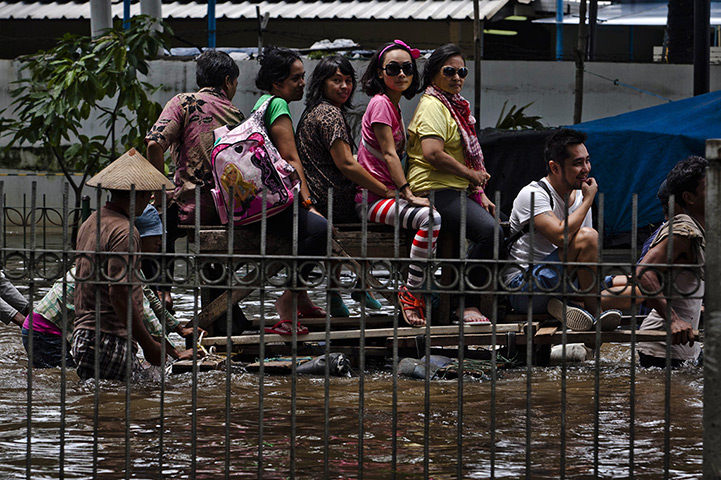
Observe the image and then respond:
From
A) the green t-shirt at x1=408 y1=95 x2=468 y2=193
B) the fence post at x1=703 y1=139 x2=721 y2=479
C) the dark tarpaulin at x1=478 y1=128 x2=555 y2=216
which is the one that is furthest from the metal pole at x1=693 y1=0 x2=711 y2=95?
the fence post at x1=703 y1=139 x2=721 y2=479

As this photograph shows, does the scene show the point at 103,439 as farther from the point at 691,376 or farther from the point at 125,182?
the point at 691,376

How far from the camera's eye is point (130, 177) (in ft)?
19.8

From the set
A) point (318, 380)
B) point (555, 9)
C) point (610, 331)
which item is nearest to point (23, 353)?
point (318, 380)

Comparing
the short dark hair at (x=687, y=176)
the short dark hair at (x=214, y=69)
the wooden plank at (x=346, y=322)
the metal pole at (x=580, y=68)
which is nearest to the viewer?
the short dark hair at (x=687, y=176)

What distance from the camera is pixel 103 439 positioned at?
5.39 m

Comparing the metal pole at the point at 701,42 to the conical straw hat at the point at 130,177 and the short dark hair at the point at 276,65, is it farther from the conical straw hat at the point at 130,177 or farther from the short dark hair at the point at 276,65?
the conical straw hat at the point at 130,177

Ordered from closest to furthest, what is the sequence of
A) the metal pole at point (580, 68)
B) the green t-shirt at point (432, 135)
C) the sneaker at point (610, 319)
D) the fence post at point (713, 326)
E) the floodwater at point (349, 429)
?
the fence post at point (713, 326) → the floodwater at point (349, 429) → the sneaker at point (610, 319) → the green t-shirt at point (432, 135) → the metal pole at point (580, 68)

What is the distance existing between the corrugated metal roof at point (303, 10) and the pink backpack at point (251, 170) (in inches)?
525

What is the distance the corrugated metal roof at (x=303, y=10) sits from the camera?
2005 cm

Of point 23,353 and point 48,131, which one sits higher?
point 48,131

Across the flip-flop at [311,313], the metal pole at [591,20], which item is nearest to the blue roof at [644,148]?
the metal pole at [591,20]

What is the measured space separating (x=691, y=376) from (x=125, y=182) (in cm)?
379

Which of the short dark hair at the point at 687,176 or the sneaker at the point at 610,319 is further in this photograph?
the sneaker at the point at 610,319

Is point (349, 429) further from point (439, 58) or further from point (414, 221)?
point (439, 58)
